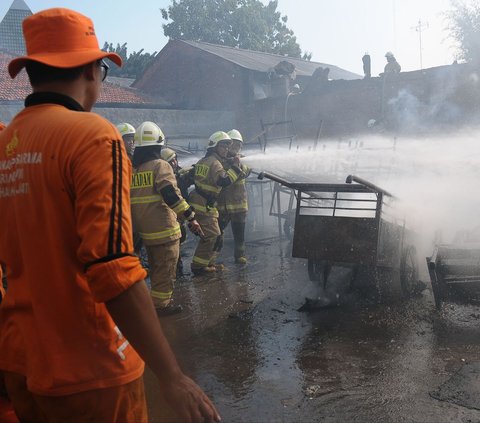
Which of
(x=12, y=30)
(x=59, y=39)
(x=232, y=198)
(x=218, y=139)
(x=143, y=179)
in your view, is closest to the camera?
(x=59, y=39)

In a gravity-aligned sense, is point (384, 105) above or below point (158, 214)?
above

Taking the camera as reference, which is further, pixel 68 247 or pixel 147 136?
pixel 147 136

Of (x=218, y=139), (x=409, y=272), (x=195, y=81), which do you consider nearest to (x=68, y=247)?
(x=409, y=272)

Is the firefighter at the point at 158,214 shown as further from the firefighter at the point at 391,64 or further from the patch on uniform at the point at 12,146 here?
the firefighter at the point at 391,64

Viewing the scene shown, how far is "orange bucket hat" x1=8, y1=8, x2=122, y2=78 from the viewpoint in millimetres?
1479

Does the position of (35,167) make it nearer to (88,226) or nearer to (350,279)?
(88,226)

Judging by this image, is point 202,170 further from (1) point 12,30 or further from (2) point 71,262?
(1) point 12,30

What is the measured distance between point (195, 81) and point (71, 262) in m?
26.8

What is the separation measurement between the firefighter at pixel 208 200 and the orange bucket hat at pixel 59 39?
6.07 metres

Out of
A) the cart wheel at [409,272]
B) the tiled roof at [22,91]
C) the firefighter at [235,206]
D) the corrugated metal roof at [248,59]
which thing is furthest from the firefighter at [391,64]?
the cart wheel at [409,272]

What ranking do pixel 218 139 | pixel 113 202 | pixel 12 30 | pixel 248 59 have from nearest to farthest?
1. pixel 113 202
2. pixel 218 139
3. pixel 12 30
4. pixel 248 59

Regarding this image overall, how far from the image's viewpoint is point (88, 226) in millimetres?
1320

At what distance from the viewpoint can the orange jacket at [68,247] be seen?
133cm

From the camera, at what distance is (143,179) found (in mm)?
5562
